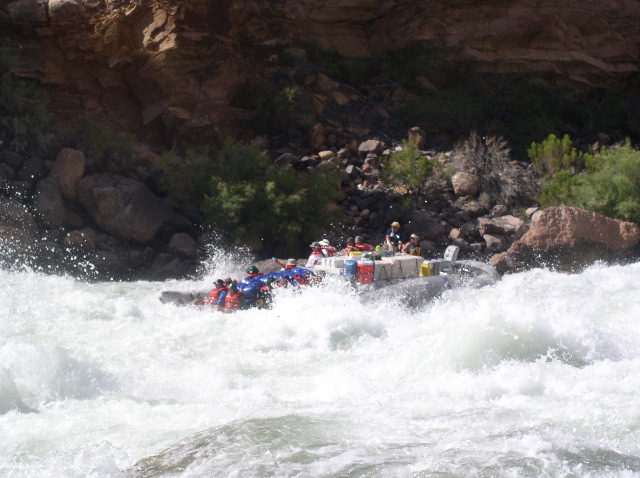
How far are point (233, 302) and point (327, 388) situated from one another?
13.8 ft

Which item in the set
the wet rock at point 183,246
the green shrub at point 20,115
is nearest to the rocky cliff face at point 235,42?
the green shrub at point 20,115

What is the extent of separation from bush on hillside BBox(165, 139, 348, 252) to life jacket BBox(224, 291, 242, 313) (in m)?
4.29

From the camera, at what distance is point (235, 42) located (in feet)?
73.2

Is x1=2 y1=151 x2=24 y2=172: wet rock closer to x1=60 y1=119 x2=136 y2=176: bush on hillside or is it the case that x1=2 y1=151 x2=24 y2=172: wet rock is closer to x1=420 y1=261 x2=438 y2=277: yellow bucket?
x1=60 y1=119 x2=136 y2=176: bush on hillside

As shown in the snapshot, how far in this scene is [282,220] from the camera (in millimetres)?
16453

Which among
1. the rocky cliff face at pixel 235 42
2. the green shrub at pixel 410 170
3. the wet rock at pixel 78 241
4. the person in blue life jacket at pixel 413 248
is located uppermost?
the rocky cliff face at pixel 235 42

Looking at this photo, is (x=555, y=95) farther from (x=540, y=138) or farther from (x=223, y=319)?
(x=223, y=319)

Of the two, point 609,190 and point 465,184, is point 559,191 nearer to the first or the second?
point 609,190

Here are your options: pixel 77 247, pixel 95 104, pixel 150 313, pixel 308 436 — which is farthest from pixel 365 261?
pixel 95 104

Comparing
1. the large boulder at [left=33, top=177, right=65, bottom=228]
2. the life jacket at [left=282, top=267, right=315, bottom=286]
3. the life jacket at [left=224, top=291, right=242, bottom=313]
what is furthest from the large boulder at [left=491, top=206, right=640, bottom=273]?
the large boulder at [left=33, top=177, right=65, bottom=228]

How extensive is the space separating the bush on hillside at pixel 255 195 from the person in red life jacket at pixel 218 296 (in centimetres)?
392

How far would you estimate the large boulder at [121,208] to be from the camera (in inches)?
642

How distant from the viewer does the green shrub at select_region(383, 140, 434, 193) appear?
61.7ft

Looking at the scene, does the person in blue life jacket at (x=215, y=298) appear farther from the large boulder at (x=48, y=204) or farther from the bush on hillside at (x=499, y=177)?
the bush on hillside at (x=499, y=177)
